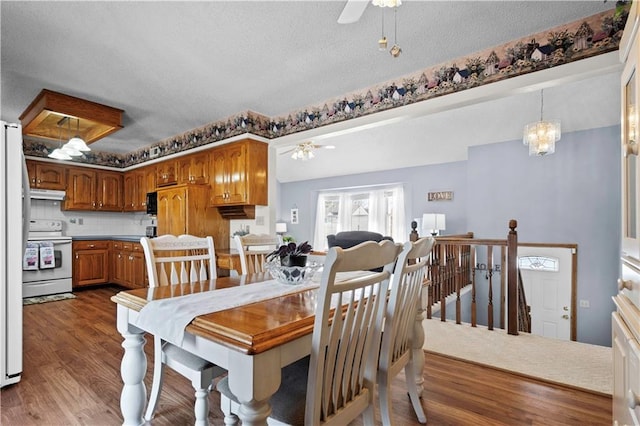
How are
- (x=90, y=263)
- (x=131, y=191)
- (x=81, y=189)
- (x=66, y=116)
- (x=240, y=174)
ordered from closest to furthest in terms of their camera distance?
(x=66, y=116)
(x=240, y=174)
(x=90, y=263)
(x=81, y=189)
(x=131, y=191)

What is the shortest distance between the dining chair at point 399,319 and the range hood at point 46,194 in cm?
615

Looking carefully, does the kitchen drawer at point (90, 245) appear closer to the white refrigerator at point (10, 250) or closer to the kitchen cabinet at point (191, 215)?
the kitchen cabinet at point (191, 215)

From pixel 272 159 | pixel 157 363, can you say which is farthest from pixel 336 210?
pixel 157 363

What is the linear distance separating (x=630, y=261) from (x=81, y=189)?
7097mm

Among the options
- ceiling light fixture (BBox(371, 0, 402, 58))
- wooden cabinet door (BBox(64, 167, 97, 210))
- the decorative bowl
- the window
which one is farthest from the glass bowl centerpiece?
wooden cabinet door (BBox(64, 167, 97, 210))

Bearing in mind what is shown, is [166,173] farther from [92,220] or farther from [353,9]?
[353,9]

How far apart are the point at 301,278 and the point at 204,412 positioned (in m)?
0.77

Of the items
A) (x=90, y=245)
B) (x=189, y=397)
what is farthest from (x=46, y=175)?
(x=189, y=397)

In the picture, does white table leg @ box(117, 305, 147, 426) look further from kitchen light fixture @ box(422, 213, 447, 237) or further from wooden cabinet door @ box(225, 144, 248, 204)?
kitchen light fixture @ box(422, 213, 447, 237)

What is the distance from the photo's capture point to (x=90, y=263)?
543cm

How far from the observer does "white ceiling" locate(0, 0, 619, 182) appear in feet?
6.84

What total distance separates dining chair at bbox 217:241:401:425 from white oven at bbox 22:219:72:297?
16.5ft

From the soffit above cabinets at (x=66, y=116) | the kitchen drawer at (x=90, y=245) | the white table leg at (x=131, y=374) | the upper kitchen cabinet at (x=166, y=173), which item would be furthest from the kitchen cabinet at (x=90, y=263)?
the white table leg at (x=131, y=374)

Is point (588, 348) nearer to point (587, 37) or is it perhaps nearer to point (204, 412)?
point (587, 37)
